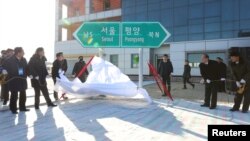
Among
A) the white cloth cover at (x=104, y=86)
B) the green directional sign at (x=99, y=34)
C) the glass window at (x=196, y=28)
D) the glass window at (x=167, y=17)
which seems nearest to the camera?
the white cloth cover at (x=104, y=86)

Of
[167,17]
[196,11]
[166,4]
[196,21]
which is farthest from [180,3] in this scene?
[196,21]

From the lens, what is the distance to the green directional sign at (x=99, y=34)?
11203mm

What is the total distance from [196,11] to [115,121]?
75.3 ft

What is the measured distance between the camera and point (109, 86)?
1123 centimetres

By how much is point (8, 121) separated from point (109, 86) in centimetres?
450

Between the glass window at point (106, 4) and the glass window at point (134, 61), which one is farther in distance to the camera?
the glass window at point (106, 4)

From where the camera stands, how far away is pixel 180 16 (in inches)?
1157

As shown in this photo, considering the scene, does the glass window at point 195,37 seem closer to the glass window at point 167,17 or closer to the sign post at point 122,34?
the glass window at point 167,17

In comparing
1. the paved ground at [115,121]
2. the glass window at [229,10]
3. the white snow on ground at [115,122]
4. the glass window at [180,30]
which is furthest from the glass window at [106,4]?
the white snow on ground at [115,122]

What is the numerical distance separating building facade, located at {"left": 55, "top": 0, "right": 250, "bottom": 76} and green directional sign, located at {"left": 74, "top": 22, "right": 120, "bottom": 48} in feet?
57.6

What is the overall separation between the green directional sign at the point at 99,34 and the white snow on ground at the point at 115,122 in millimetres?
2315

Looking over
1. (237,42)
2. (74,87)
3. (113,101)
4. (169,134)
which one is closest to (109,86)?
(113,101)

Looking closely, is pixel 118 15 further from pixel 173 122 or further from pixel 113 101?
pixel 173 122

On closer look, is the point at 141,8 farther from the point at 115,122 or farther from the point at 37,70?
the point at 115,122
